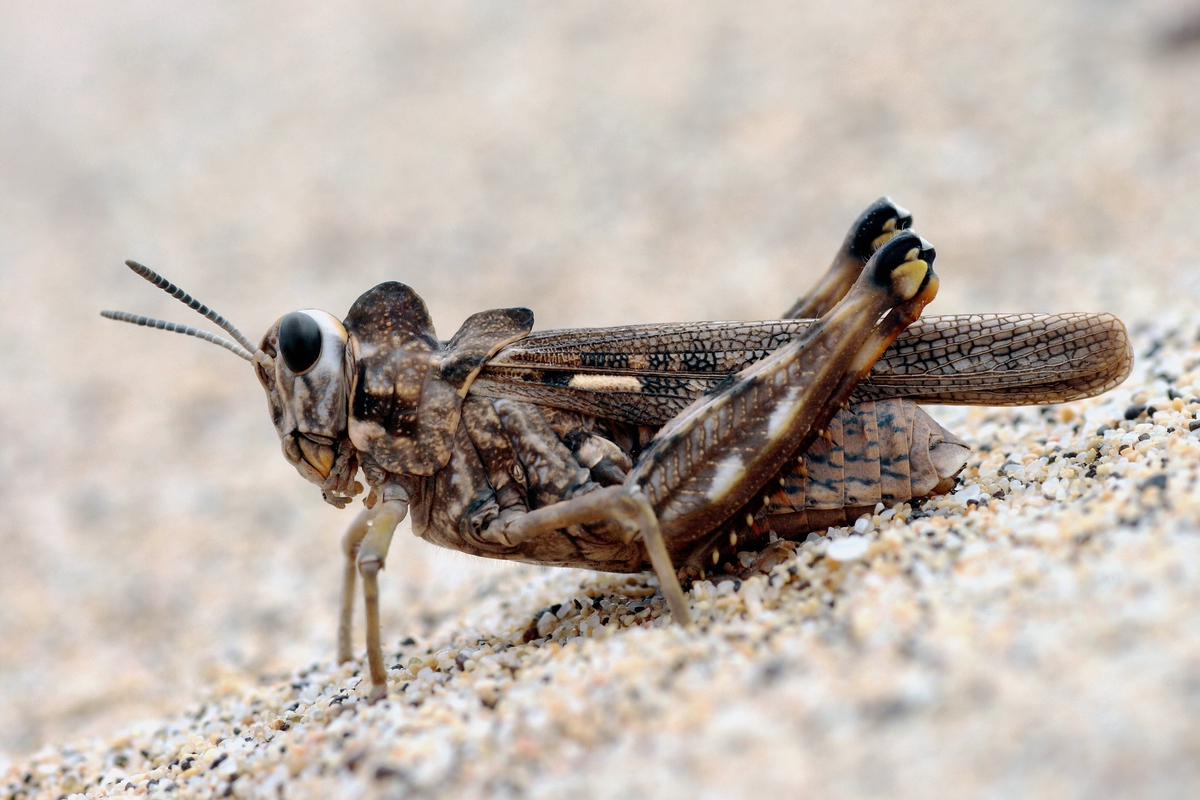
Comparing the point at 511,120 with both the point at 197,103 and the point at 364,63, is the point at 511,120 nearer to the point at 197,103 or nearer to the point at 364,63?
the point at 364,63

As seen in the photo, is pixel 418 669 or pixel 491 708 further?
pixel 418 669

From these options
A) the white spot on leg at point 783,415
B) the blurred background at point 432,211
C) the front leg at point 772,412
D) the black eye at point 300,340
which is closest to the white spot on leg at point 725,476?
the front leg at point 772,412

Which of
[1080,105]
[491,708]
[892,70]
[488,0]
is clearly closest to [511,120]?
[488,0]

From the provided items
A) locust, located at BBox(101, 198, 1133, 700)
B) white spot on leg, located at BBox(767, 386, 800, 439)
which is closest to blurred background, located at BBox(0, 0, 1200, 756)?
locust, located at BBox(101, 198, 1133, 700)

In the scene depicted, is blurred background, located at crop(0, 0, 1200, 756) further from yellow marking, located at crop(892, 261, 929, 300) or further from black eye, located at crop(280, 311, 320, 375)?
yellow marking, located at crop(892, 261, 929, 300)

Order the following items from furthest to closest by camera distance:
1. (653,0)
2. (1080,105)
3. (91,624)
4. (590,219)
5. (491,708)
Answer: (653,0), (590,219), (1080,105), (91,624), (491,708)

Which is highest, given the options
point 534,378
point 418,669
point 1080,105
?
point 1080,105

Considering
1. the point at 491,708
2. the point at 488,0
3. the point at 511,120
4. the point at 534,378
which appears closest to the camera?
the point at 491,708

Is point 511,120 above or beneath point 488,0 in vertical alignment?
beneath
